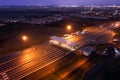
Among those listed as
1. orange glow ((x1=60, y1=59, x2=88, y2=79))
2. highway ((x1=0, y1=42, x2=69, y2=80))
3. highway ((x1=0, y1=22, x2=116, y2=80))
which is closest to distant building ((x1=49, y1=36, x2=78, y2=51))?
highway ((x1=0, y1=22, x2=116, y2=80))

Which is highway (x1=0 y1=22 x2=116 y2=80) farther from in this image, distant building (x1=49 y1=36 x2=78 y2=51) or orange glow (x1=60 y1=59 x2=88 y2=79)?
orange glow (x1=60 y1=59 x2=88 y2=79)

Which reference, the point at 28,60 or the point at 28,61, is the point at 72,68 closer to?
the point at 28,61

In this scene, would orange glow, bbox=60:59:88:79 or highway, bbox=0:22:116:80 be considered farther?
highway, bbox=0:22:116:80

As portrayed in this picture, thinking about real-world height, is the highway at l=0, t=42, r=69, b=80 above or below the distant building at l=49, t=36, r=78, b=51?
below

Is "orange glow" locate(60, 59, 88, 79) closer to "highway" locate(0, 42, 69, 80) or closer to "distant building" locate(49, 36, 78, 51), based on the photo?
"highway" locate(0, 42, 69, 80)

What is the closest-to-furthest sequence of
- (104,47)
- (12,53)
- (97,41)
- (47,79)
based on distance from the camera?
(47,79)
(12,53)
(104,47)
(97,41)

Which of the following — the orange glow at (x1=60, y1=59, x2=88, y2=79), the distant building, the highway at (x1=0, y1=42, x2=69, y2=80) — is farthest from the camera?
the distant building

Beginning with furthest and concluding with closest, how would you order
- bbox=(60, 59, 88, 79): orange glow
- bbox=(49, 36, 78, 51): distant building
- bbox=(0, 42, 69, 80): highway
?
1. bbox=(49, 36, 78, 51): distant building
2. bbox=(0, 42, 69, 80): highway
3. bbox=(60, 59, 88, 79): orange glow

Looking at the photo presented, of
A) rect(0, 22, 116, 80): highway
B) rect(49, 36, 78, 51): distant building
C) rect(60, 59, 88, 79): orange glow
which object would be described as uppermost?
rect(49, 36, 78, 51): distant building

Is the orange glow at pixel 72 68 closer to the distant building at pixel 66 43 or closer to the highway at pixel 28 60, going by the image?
the highway at pixel 28 60

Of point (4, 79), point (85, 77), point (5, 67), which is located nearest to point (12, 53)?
point (5, 67)

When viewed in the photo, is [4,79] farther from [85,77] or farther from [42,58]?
[85,77]
